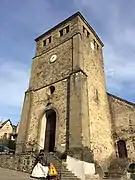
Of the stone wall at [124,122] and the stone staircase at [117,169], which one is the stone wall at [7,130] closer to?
the stone wall at [124,122]

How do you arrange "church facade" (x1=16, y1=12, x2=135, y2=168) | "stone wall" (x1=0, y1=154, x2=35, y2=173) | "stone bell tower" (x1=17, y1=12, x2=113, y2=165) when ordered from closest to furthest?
1. "stone wall" (x1=0, y1=154, x2=35, y2=173)
2. "stone bell tower" (x1=17, y1=12, x2=113, y2=165)
3. "church facade" (x1=16, y1=12, x2=135, y2=168)

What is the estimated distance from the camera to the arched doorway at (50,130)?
1579 centimetres

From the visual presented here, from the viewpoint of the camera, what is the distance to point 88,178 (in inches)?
443

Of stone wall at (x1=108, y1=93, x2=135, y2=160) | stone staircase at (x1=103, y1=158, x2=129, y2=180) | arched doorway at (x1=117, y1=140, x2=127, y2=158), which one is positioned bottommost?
stone staircase at (x1=103, y1=158, x2=129, y2=180)

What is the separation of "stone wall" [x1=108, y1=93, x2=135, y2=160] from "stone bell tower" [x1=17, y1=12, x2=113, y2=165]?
78cm

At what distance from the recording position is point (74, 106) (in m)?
14.4

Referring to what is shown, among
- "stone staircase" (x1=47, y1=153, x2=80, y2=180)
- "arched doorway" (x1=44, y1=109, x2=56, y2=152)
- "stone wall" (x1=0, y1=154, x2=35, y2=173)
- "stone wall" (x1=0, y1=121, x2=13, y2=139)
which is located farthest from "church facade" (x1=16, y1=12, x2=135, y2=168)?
"stone wall" (x1=0, y1=121, x2=13, y2=139)

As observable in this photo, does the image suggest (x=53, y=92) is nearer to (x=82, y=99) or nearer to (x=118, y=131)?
(x=82, y=99)

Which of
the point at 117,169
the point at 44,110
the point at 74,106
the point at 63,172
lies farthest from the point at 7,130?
the point at 63,172

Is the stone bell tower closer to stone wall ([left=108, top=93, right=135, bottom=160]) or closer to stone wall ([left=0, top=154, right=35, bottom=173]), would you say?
stone wall ([left=108, top=93, right=135, bottom=160])

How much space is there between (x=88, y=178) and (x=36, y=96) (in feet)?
33.2

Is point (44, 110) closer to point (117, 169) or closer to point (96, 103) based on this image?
point (96, 103)

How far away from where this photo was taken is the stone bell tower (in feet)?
46.0

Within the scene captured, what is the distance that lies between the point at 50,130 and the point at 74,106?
12.4 feet
